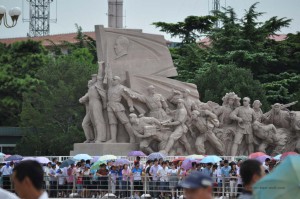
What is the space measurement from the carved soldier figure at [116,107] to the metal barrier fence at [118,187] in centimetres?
690

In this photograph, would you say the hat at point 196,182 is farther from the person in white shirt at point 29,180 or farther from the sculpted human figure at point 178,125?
the sculpted human figure at point 178,125

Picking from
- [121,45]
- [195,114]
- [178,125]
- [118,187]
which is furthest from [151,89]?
[118,187]

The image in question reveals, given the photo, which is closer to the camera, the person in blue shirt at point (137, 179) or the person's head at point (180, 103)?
the person in blue shirt at point (137, 179)

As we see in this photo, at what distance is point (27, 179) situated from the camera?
278 inches

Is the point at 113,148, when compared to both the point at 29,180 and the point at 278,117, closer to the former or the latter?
the point at 278,117

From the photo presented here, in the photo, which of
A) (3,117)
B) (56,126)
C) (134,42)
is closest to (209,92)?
(56,126)

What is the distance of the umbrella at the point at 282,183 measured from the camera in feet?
23.5

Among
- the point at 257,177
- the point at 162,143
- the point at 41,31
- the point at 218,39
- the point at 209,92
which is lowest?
the point at 257,177

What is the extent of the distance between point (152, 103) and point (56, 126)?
16312 mm

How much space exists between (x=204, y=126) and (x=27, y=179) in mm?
23017

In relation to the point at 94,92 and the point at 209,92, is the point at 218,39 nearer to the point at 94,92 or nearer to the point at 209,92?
the point at 209,92

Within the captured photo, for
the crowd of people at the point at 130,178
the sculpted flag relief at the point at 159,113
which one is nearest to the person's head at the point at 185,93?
the sculpted flag relief at the point at 159,113

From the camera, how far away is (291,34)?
51562 mm

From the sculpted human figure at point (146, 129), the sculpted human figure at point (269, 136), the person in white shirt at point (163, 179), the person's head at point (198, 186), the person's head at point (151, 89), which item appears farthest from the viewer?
the sculpted human figure at point (269, 136)
